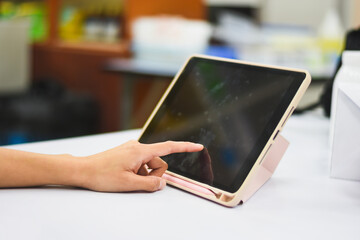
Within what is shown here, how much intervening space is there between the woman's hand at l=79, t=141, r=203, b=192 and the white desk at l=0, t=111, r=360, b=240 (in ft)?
0.05

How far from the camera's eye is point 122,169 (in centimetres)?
65

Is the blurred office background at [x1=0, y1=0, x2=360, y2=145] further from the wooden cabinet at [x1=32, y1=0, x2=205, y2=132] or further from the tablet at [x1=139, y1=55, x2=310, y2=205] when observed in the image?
the tablet at [x1=139, y1=55, x2=310, y2=205]

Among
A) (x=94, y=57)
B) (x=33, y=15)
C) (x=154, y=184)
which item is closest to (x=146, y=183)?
(x=154, y=184)

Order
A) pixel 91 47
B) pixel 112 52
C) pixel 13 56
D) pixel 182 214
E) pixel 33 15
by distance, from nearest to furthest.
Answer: pixel 182 214 < pixel 13 56 < pixel 112 52 < pixel 91 47 < pixel 33 15

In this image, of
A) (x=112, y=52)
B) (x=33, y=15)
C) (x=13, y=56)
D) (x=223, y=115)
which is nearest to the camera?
(x=223, y=115)

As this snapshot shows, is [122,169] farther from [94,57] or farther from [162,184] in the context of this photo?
[94,57]

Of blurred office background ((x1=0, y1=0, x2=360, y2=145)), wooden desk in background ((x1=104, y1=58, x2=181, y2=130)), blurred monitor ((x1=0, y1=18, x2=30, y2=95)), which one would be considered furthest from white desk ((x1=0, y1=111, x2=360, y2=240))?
blurred monitor ((x1=0, y1=18, x2=30, y2=95))

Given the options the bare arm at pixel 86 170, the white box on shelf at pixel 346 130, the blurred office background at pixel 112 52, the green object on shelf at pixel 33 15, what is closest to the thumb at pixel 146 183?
the bare arm at pixel 86 170

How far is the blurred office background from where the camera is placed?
257cm

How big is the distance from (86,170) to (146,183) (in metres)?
0.09

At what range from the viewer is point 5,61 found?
295 cm

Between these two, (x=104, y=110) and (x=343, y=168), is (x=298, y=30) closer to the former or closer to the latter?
(x=104, y=110)

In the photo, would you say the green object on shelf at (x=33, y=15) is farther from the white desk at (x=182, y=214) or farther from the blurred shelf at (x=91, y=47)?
the white desk at (x=182, y=214)

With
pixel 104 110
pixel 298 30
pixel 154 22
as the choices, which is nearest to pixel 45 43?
pixel 104 110
